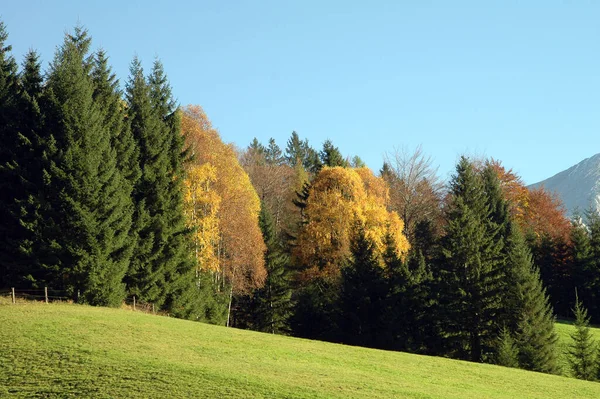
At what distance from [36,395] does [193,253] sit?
31222 millimetres

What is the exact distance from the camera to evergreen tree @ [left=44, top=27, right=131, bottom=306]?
3744 centimetres

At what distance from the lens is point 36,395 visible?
62.1ft

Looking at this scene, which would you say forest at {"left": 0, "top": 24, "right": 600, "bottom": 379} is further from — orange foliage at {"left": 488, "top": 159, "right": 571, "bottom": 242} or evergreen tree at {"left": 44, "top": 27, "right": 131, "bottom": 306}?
orange foliage at {"left": 488, "top": 159, "right": 571, "bottom": 242}

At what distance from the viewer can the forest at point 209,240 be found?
38188mm

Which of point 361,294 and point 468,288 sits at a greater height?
point 468,288

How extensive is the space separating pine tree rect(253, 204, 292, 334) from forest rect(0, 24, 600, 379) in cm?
14

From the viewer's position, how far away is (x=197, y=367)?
23312 mm

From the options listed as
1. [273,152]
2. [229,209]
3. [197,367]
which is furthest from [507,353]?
[273,152]

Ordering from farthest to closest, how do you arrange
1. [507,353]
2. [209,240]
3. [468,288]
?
[209,240], [468,288], [507,353]

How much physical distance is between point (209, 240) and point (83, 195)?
1445cm

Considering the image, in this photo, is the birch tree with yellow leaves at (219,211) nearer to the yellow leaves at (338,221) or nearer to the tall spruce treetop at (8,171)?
the yellow leaves at (338,221)

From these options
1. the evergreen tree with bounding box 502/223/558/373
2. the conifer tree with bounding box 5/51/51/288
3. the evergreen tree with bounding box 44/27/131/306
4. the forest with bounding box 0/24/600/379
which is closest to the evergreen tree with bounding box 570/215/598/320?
the forest with bounding box 0/24/600/379

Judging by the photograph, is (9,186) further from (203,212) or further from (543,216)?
(543,216)

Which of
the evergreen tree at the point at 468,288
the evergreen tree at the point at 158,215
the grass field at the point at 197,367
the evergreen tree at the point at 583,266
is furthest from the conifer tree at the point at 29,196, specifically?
the evergreen tree at the point at 583,266
